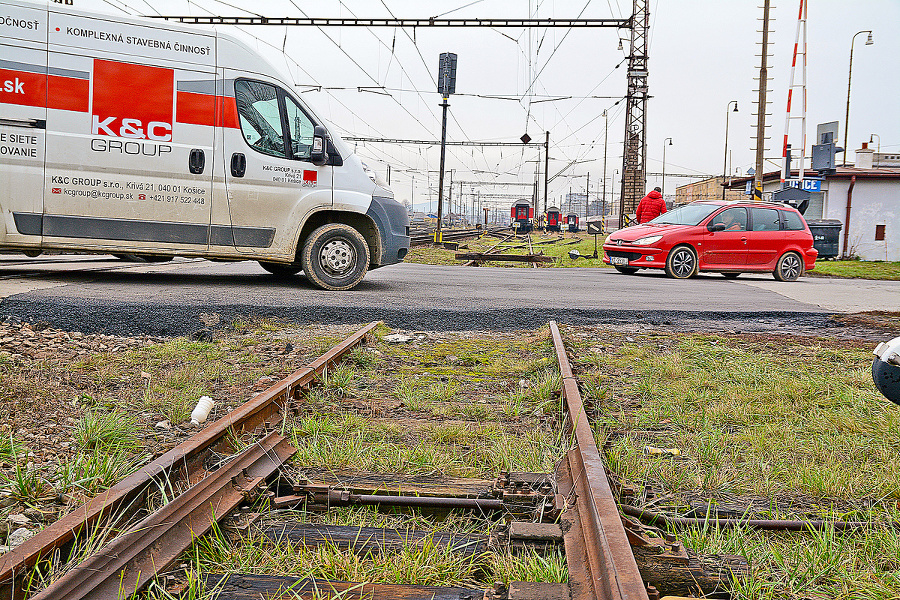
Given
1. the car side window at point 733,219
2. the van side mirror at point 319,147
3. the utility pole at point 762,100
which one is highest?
the utility pole at point 762,100

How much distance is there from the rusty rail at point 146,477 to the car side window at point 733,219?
40.3 feet

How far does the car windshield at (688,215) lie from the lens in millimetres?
14648

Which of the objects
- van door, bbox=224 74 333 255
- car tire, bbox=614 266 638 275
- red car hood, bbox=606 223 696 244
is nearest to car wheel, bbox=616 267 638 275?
car tire, bbox=614 266 638 275

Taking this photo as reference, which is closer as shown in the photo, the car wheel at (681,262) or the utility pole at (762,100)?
the car wheel at (681,262)

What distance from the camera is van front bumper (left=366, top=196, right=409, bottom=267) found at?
931 cm

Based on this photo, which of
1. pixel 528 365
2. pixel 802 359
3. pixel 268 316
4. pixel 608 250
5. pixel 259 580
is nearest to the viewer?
pixel 259 580

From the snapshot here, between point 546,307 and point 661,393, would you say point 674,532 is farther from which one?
point 546,307

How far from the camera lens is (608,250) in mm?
15398

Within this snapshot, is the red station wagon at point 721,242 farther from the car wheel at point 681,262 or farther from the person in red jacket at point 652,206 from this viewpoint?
the person in red jacket at point 652,206

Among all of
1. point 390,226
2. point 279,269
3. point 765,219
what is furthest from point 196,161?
point 765,219

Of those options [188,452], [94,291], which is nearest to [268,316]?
[94,291]

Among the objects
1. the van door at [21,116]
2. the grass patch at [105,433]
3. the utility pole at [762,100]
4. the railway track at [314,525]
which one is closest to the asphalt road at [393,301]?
the van door at [21,116]

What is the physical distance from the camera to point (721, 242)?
14531 mm

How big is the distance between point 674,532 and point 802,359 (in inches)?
154
